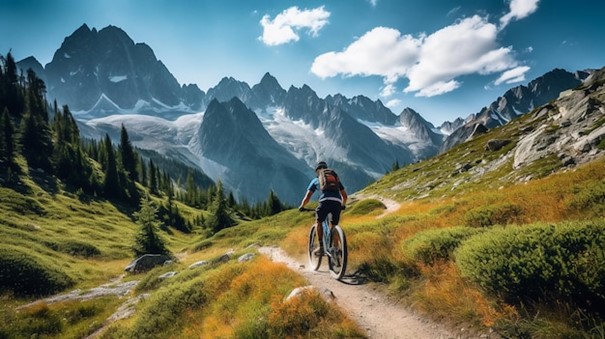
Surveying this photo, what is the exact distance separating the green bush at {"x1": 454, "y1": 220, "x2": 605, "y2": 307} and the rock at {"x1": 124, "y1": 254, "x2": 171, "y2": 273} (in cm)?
3443

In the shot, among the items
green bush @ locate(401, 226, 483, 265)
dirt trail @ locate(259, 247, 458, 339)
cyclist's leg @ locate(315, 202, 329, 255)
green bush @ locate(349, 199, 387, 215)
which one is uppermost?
cyclist's leg @ locate(315, 202, 329, 255)

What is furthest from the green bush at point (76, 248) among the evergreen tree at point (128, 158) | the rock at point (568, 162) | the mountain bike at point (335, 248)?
the evergreen tree at point (128, 158)

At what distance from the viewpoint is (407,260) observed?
9.05 meters

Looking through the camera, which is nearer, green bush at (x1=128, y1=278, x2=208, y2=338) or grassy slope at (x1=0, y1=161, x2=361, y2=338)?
grassy slope at (x1=0, y1=161, x2=361, y2=338)

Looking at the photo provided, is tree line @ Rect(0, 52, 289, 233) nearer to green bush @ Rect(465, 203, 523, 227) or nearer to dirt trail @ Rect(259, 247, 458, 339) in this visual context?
green bush @ Rect(465, 203, 523, 227)

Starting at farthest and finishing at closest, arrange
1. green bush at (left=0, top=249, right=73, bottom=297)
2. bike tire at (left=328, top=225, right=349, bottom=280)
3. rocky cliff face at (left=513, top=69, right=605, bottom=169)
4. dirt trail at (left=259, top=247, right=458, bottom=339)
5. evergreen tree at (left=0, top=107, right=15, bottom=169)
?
evergreen tree at (left=0, top=107, right=15, bottom=169) < rocky cliff face at (left=513, top=69, right=605, bottom=169) < green bush at (left=0, top=249, right=73, bottom=297) < bike tire at (left=328, top=225, right=349, bottom=280) < dirt trail at (left=259, top=247, right=458, bottom=339)

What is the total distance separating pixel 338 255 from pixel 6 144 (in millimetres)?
96502

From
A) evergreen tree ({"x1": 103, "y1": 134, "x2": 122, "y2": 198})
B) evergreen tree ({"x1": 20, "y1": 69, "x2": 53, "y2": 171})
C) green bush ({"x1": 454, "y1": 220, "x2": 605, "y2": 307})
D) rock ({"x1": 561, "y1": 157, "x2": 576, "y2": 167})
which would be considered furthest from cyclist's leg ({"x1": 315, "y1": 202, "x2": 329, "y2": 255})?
evergreen tree ({"x1": 20, "y1": 69, "x2": 53, "y2": 171})

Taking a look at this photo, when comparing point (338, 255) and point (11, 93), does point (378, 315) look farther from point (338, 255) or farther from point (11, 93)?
point (11, 93)

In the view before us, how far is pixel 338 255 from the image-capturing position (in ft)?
36.8

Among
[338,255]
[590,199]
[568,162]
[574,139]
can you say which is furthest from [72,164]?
[574,139]

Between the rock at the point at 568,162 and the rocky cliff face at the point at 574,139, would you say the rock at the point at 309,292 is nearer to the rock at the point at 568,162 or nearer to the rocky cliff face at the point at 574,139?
the rocky cliff face at the point at 574,139

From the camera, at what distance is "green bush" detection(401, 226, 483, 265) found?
330 inches

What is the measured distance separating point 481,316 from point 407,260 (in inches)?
132
